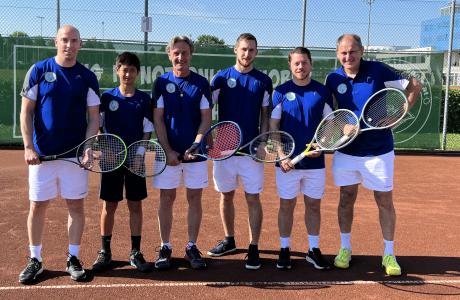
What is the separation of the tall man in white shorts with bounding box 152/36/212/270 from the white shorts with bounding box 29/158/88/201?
2.22ft

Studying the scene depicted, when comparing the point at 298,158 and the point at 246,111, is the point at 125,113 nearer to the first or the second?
the point at 246,111

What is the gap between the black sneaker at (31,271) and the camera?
11.9 ft

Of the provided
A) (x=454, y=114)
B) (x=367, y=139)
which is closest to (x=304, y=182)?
(x=367, y=139)

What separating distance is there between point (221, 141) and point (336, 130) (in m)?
1.05

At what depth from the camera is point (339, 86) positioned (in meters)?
4.04

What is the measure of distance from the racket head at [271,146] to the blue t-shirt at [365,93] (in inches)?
23.3

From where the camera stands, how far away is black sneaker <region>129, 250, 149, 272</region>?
3.95 meters

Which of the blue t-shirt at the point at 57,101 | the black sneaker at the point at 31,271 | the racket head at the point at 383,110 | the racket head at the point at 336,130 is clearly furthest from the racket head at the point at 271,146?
the black sneaker at the point at 31,271

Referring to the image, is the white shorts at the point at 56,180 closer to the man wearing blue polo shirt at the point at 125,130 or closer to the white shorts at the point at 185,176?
the man wearing blue polo shirt at the point at 125,130

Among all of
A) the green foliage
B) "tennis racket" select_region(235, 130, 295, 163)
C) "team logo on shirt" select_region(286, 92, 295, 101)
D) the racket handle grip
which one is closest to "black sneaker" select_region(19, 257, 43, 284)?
"tennis racket" select_region(235, 130, 295, 163)

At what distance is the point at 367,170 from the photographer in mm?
3998

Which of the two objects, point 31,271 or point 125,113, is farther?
point 125,113

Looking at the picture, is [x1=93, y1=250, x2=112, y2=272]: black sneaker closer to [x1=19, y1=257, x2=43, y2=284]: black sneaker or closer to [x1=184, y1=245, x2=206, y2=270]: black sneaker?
[x1=19, y1=257, x2=43, y2=284]: black sneaker

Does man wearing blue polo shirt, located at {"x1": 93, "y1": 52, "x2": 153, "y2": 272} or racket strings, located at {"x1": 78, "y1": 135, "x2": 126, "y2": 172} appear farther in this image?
man wearing blue polo shirt, located at {"x1": 93, "y1": 52, "x2": 153, "y2": 272}
